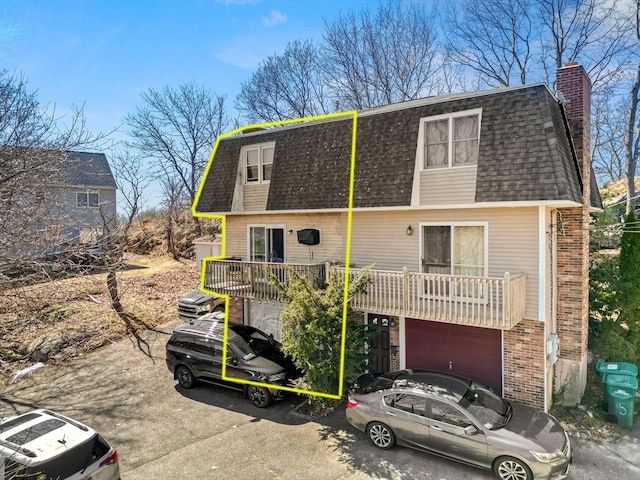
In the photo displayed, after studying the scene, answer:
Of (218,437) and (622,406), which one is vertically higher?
(622,406)

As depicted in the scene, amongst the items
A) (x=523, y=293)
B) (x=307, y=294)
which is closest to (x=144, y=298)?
(x=307, y=294)

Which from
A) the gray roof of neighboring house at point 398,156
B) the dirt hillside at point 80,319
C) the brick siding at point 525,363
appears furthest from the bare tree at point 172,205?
the brick siding at point 525,363

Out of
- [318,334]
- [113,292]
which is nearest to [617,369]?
[318,334]

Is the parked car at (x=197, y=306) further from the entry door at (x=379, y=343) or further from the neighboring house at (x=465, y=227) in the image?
the entry door at (x=379, y=343)

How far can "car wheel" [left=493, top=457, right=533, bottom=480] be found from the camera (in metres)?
6.96

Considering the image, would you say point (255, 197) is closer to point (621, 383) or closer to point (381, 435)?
point (381, 435)

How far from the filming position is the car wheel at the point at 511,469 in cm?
696

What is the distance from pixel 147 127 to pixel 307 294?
2746 cm

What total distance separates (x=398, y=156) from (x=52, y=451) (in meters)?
9.36

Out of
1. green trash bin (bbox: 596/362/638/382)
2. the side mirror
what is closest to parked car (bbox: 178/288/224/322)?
the side mirror

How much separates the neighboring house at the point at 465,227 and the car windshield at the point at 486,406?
1.42 meters

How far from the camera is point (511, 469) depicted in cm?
709

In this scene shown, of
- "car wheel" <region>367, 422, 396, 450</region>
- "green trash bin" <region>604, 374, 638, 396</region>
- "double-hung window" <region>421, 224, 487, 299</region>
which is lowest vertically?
"car wheel" <region>367, 422, 396, 450</region>

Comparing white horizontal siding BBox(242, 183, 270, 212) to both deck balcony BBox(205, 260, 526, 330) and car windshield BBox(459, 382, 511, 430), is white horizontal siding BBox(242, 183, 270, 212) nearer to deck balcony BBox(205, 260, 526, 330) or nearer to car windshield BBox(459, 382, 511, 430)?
deck balcony BBox(205, 260, 526, 330)
